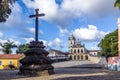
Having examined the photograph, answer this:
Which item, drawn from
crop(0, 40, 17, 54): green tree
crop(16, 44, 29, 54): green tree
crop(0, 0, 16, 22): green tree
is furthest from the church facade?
crop(0, 0, 16, 22): green tree

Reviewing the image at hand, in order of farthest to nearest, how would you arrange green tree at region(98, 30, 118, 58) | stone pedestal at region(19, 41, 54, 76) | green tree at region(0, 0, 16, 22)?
green tree at region(98, 30, 118, 58)
stone pedestal at region(19, 41, 54, 76)
green tree at region(0, 0, 16, 22)

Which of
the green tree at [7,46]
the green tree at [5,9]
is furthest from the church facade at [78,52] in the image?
the green tree at [5,9]

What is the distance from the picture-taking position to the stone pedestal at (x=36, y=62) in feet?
97.0

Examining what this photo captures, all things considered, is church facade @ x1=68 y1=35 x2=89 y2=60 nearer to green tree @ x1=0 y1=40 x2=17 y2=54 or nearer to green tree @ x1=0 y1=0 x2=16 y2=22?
green tree @ x1=0 y1=40 x2=17 y2=54

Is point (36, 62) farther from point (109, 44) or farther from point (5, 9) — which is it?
point (109, 44)

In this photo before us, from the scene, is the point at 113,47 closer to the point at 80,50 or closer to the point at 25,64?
the point at 25,64

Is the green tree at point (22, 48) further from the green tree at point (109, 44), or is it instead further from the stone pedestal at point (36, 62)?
the stone pedestal at point (36, 62)

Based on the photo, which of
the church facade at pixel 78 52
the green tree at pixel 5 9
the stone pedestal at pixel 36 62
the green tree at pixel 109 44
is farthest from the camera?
the church facade at pixel 78 52

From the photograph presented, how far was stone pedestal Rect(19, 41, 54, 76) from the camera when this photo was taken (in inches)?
1164

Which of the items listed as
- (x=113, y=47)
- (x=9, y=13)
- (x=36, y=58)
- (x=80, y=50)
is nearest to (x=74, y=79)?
(x=9, y=13)

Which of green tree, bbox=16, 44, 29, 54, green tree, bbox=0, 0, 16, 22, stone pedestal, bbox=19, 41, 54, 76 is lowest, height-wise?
stone pedestal, bbox=19, 41, 54, 76

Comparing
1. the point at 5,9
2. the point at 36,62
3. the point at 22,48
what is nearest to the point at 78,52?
the point at 22,48

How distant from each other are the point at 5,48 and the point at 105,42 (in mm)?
29711

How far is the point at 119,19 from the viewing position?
64250 mm
